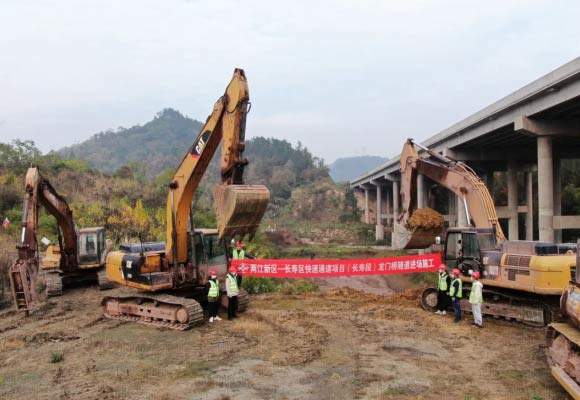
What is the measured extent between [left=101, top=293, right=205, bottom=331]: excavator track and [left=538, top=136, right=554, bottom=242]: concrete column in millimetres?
16579

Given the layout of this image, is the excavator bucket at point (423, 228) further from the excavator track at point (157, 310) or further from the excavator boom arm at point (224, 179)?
the excavator track at point (157, 310)

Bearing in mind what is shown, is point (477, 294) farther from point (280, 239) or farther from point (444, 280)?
point (280, 239)

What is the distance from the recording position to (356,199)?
84.6 metres

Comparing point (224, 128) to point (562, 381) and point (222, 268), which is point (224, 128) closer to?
point (222, 268)

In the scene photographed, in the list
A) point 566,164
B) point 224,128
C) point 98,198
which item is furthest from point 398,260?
point 566,164

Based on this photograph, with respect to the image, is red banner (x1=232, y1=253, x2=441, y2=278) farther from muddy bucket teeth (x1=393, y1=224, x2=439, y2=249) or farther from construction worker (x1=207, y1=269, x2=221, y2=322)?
construction worker (x1=207, y1=269, x2=221, y2=322)

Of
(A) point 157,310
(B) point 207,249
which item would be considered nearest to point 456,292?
(B) point 207,249

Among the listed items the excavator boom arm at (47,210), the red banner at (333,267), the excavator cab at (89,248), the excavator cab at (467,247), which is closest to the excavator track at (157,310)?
the excavator boom arm at (47,210)

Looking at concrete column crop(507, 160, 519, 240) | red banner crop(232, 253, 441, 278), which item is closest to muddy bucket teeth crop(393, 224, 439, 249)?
red banner crop(232, 253, 441, 278)

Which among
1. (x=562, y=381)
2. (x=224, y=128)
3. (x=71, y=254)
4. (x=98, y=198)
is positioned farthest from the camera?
(x=98, y=198)

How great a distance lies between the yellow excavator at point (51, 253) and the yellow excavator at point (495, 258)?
36.4 feet

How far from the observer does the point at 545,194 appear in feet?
72.5

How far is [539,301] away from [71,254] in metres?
15.0

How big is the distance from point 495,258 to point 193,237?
7788mm
